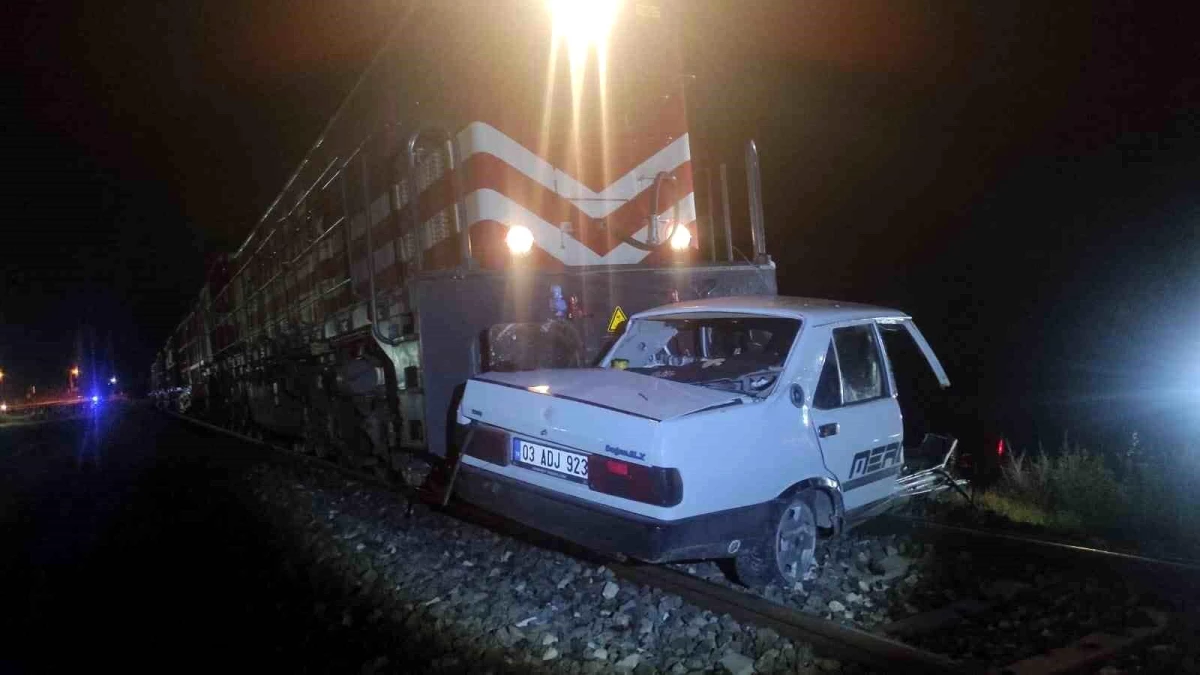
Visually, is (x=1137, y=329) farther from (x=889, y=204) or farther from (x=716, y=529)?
(x=716, y=529)

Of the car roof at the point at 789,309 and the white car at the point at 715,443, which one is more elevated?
the car roof at the point at 789,309

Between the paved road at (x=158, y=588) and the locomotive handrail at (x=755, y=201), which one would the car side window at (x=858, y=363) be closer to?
the locomotive handrail at (x=755, y=201)

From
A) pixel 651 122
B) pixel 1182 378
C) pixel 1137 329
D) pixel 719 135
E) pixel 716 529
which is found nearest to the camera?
pixel 716 529

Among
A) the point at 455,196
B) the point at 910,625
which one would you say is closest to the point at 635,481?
the point at 910,625

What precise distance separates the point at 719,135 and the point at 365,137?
12392 mm

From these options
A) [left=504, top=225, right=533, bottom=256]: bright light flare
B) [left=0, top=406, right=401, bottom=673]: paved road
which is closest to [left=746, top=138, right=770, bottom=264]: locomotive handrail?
[left=504, top=225, right=533, bottom=256]: bright light flare

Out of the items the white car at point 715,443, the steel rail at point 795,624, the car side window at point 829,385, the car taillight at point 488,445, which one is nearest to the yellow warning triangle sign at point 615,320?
the white car at point 715,443

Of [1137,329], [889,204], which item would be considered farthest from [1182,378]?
[889,204]

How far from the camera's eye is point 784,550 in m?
4.81

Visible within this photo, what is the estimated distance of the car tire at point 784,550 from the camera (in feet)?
15.4

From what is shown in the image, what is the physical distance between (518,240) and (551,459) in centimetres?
239

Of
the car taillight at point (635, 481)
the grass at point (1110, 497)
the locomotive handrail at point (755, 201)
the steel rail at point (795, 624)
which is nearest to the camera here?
the steel rail at point (795, 624)

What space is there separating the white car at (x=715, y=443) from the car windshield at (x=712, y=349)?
20 millimetres

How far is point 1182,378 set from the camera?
490 inches
